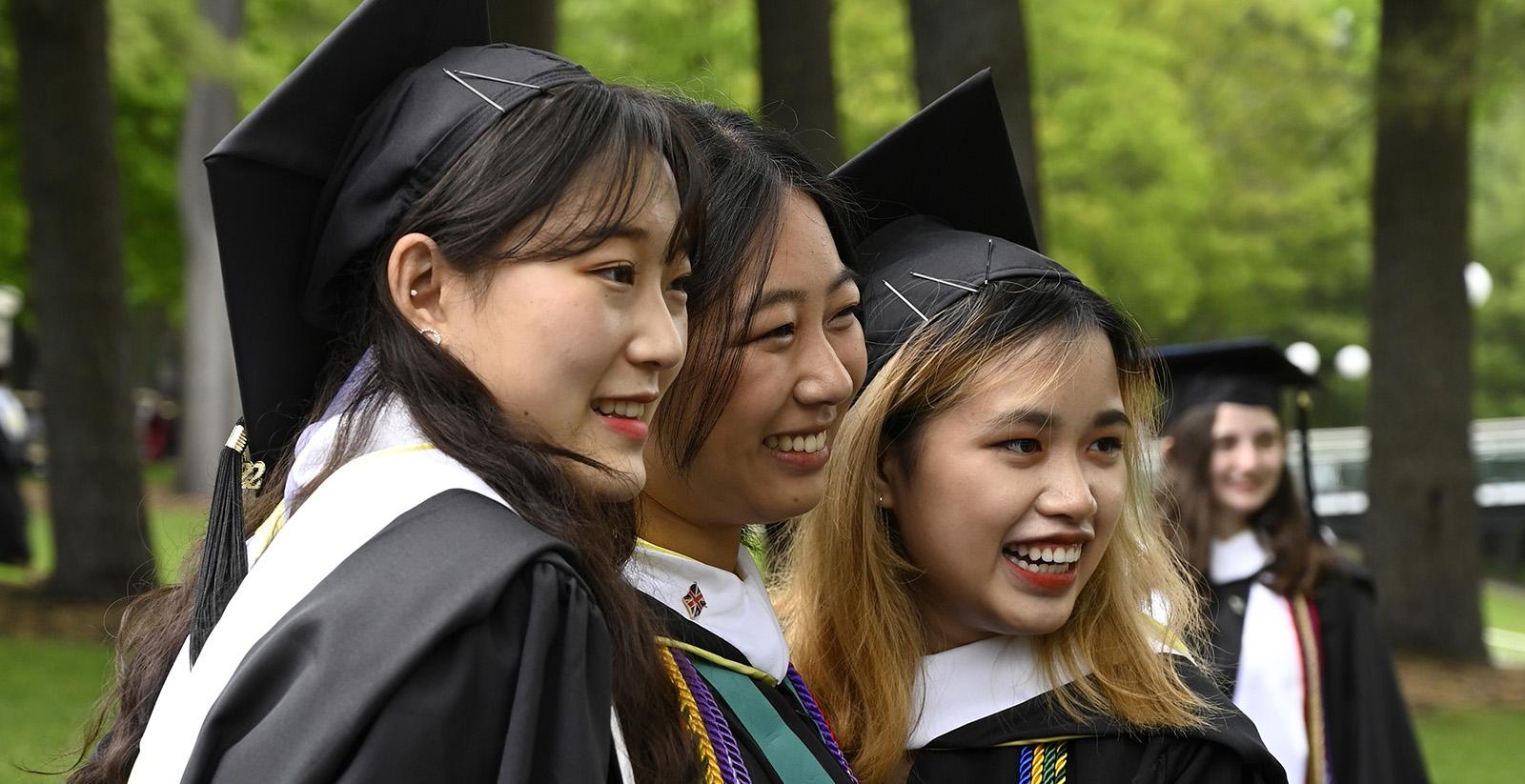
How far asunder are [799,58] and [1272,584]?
11.2 feet

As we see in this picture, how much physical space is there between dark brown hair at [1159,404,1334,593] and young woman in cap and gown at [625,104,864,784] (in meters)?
3.27

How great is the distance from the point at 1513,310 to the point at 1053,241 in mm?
14175

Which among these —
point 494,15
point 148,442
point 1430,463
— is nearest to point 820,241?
point 494,15

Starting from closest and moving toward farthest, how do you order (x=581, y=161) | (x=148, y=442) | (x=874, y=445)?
(x=581, y=161) < (x=874, y=445) < (x=148, y=442)

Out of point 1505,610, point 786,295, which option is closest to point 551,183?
point 786,295

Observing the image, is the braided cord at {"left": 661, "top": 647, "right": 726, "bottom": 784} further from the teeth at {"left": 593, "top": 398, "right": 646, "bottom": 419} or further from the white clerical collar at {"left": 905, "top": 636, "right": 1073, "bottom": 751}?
the white clerical collar at {"left": 905, "top": 636, "right": 1073, "bottom": 751}

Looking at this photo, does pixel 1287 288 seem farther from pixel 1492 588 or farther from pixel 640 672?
pixel 640 672

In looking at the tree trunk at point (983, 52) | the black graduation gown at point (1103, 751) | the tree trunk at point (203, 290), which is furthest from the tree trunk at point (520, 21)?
the tree trunk at point (203, 290)

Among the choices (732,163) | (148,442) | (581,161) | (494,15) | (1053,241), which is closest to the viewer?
(581,161)

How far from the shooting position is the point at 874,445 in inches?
113

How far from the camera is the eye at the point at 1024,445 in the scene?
276 centimetres

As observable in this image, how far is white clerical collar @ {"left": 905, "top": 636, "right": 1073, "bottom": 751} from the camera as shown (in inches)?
110

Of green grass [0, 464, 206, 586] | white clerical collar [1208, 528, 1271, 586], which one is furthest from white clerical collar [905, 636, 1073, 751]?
green grass [0, 464, 206, 586]

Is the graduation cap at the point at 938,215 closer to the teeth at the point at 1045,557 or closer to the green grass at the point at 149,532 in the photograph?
the teeth at the point at 1045,557
